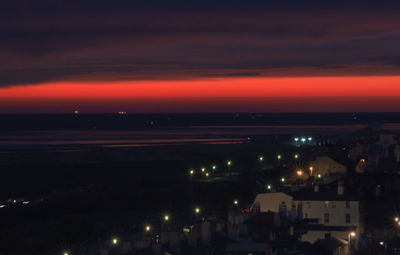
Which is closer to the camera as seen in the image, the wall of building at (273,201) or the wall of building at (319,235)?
the wall of building at (319,235)

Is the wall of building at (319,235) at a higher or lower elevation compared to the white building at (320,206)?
lower

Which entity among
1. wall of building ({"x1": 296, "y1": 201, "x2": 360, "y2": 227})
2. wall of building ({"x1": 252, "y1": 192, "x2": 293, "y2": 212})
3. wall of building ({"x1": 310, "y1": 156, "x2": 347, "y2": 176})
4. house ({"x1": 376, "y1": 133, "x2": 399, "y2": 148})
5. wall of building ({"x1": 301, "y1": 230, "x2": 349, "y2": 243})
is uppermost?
house ({"x1": 376, "y1": 133, "x2": 399, "y2": 148})

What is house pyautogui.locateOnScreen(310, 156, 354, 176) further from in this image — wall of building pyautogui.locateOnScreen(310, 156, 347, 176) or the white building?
the white building

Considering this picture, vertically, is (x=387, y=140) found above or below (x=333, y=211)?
above

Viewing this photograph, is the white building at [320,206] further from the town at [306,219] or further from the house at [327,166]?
the house at [327,166]

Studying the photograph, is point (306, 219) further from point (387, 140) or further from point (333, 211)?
point (387, 140)

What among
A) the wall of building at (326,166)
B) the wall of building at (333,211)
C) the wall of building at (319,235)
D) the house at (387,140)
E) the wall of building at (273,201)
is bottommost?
the wall of building at (319,235)

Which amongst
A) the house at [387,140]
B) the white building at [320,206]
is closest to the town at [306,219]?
the white building at [320,206]

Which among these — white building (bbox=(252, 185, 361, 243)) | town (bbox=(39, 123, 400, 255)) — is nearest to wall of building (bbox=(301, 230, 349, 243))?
town (bbox=(39, 123, 400, 255))

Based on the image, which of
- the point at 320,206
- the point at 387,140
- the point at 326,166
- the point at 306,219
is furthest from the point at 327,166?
the point at 306,219

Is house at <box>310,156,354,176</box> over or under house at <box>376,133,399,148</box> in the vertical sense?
under

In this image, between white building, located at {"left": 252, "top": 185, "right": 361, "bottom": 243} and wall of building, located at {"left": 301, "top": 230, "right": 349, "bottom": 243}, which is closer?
wall of building, located at {"left": 301, "top": 230, "right": 349, "bottom": 243}
